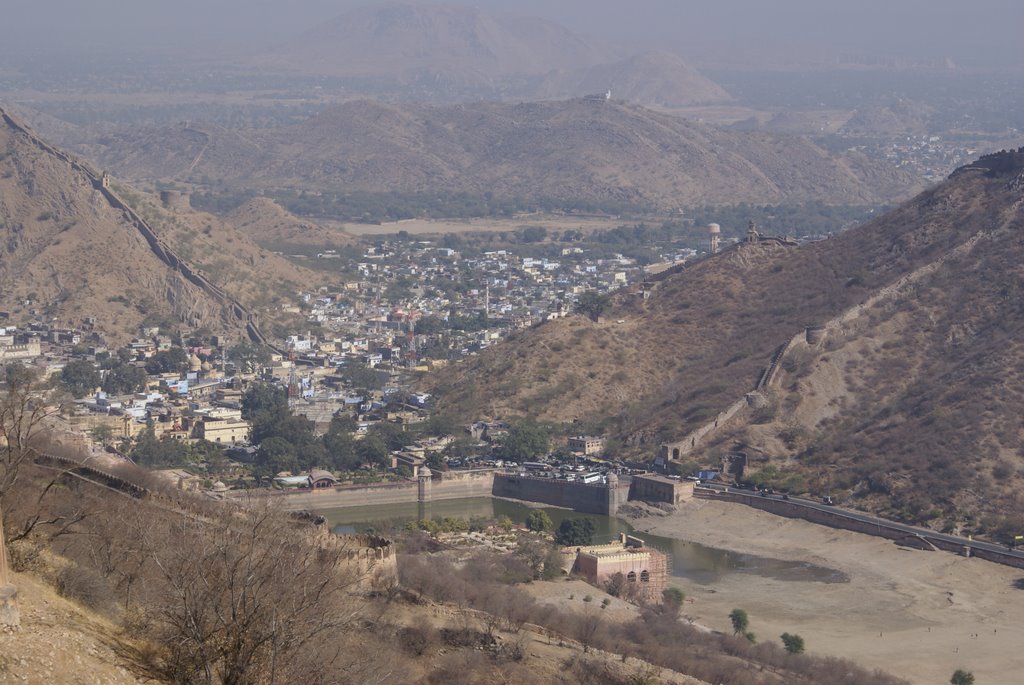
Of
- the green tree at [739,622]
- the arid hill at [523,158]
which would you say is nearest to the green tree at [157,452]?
the green tree at [739,622]

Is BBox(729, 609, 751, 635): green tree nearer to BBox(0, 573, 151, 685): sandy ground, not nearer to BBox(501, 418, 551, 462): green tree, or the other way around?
BBox(501, 418, 551, 462): green tree

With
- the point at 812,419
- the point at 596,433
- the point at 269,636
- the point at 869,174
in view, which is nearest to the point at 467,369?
the point at 596,433

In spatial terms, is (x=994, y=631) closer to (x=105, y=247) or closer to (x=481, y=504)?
(x=481, y=504)

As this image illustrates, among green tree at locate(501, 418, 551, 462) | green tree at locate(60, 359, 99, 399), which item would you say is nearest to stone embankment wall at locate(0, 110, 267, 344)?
green tree at locate(60, 359, 99, 399)

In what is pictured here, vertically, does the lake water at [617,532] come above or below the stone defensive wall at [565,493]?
below

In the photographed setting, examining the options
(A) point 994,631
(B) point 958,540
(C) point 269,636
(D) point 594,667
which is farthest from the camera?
(B) point 958,540

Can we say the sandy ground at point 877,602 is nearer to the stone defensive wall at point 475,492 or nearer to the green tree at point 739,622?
the green tree at point 739,622
